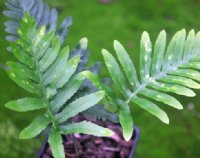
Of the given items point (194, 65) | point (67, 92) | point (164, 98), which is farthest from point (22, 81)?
point (194, 65)

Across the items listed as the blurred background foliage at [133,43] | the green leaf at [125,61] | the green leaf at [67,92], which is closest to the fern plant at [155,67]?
the green leaf at [125,61]

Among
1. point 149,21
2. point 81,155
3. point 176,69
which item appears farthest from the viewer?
point 149,21

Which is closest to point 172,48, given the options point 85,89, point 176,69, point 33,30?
point 176,69

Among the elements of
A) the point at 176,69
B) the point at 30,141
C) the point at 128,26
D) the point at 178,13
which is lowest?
the point at 30,141

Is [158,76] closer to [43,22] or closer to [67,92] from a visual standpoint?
[67,92]

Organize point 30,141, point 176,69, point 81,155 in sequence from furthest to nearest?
point 30,141, point 81,155, point 176,69

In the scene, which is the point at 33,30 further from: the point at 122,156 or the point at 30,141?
the point at 30,141
